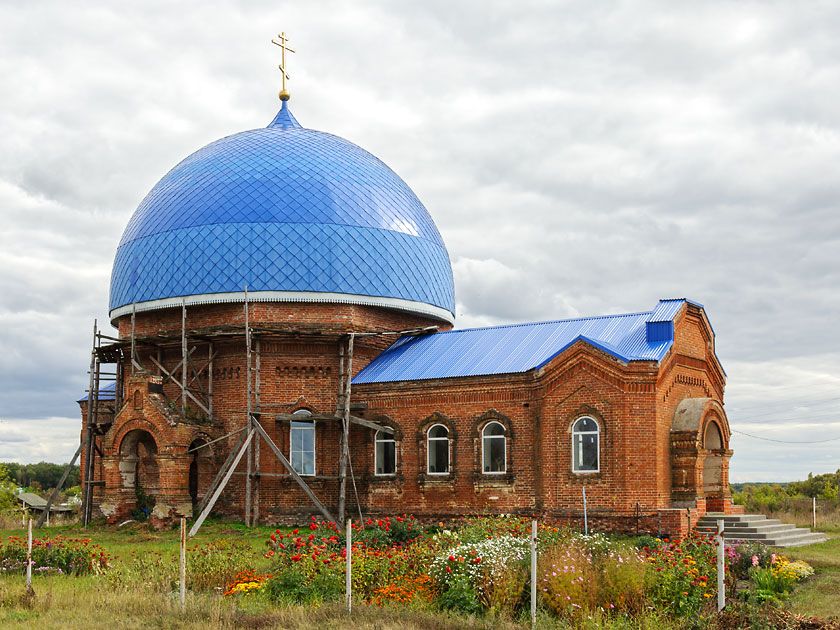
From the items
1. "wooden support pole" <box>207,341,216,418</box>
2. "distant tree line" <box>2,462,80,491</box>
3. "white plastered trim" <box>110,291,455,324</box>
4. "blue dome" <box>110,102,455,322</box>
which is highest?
"blue dome" <box>110,102,455,322</box>

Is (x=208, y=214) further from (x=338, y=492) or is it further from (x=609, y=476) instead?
(x=609, y=476)

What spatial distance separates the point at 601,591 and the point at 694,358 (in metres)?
11.3

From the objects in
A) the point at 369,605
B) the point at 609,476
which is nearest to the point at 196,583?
the point at 369,605

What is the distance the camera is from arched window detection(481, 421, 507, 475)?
20969mm

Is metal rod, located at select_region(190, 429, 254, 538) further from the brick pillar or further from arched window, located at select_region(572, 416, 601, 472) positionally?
arched window, located at select_region(572, 416, 601, 472)

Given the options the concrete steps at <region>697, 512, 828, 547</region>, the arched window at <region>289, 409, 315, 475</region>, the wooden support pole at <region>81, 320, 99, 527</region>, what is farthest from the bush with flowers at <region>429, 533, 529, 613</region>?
the wooden support pole at <region>81, 320, 99, 527</region>

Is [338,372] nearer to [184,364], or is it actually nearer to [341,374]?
[341,374]

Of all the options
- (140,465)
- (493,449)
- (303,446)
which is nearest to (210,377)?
(303,446)

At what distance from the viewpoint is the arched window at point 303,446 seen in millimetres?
23453

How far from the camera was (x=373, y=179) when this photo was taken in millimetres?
25469

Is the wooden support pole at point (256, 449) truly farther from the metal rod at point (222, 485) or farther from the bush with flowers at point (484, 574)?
the bush with flowers at point (484, 574)

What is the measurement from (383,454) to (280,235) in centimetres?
549

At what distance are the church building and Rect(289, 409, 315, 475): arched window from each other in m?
0.03

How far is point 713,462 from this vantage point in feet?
68.9
